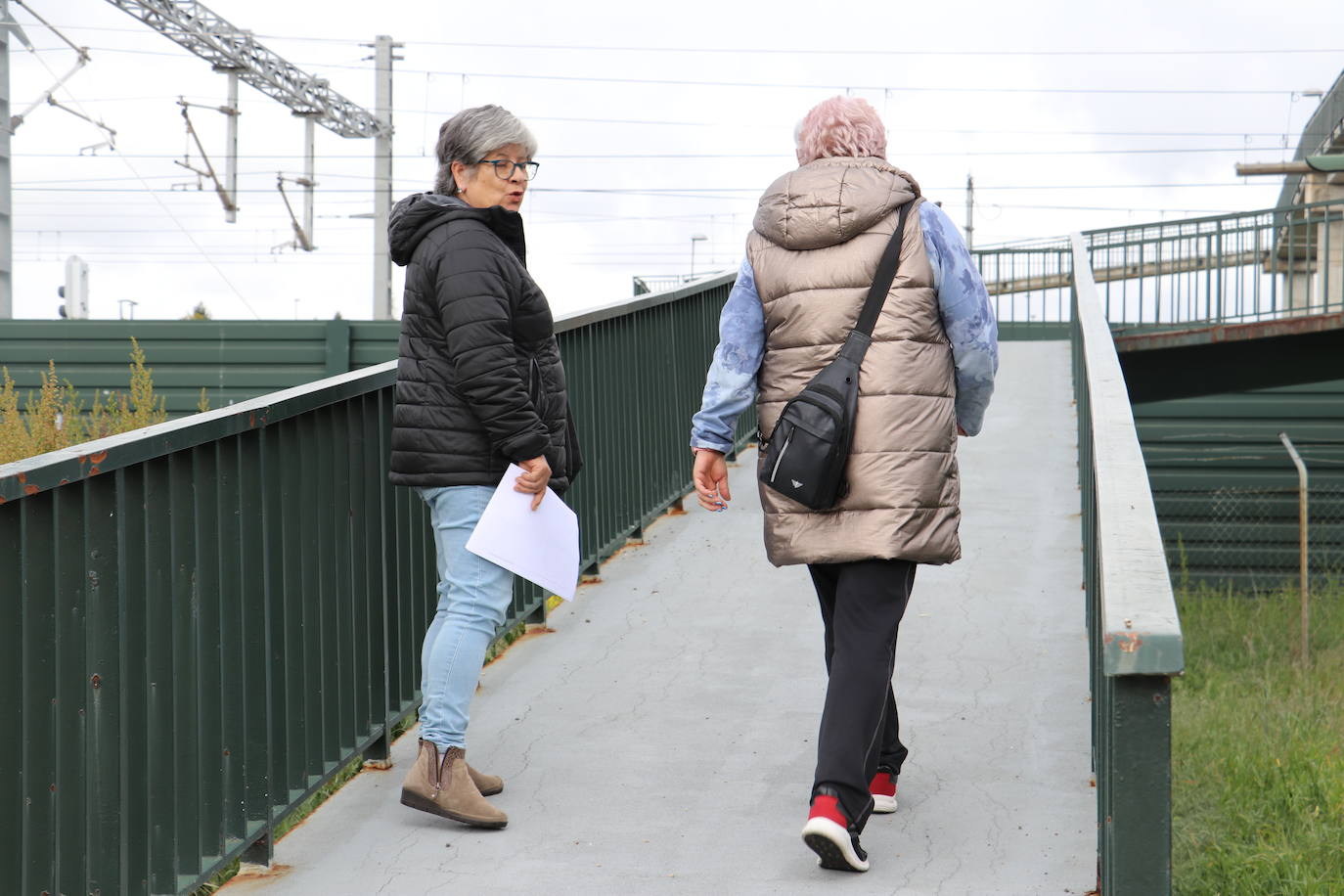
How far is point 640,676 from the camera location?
5.53 m

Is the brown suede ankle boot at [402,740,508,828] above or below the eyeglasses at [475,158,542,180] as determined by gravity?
below

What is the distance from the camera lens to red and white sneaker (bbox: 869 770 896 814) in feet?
13.8

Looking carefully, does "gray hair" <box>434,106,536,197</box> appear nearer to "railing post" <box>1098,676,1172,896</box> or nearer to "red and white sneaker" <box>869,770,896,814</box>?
"red and white sneaker" <box>869,770,896,814</box>

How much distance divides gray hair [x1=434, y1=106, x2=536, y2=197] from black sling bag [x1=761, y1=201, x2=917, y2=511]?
0.99m

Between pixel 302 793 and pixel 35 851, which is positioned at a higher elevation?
pixel 35 851

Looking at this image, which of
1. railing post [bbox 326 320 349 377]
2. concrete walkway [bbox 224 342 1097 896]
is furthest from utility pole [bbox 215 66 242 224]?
concrete walkway [bbox 224 342 1097 896]

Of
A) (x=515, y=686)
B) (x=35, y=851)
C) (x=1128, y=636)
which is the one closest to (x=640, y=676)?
(x=515, y=686)

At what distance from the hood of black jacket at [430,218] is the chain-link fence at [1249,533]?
16294 millimetres

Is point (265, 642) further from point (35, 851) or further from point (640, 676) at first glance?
point (640, 676)

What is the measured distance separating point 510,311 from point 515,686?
1924 millimetres

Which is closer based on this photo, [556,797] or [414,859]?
[414,859]

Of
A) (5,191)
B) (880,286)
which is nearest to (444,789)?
(880,286)

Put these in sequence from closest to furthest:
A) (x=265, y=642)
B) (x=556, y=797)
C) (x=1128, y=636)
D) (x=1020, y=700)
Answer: (x=1128, y=636)
(x=265, y=642)
(x=556, y=797)
(x=1020, y=700)

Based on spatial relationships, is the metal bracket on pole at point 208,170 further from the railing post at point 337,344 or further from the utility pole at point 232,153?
the railing post at point 337,344
